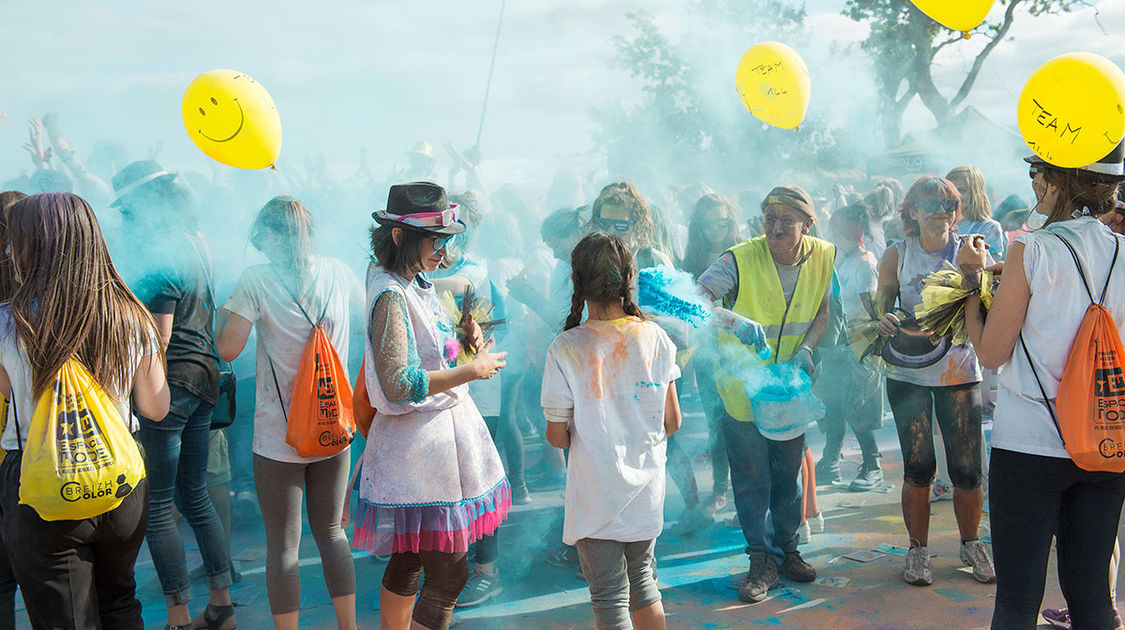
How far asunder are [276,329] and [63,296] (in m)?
0.91

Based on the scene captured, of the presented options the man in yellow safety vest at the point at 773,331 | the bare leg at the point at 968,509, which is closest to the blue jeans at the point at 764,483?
the man in yellow safety vest at the point at 773,331

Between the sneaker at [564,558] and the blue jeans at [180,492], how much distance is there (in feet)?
5.04

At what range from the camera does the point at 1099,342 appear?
242 centimetres

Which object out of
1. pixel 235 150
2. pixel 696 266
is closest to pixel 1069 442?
pixel 696 266

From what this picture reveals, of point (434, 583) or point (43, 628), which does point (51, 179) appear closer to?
point (43, 628)

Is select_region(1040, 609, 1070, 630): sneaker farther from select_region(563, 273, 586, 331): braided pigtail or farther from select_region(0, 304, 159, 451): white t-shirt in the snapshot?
select_region(0, 304, 159, 451): white t-shirt

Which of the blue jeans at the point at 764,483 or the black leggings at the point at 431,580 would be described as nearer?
the black leggings at the point at 431,580

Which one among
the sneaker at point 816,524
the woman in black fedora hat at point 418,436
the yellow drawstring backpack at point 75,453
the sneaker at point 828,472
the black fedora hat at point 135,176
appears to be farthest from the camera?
the sneaker at point 828,472

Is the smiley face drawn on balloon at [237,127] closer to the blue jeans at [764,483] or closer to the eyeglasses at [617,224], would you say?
the eyeglasses at [617,224]

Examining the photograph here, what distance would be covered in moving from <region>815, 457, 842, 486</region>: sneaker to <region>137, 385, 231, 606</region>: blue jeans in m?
3.75

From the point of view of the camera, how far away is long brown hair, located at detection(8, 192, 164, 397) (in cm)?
228

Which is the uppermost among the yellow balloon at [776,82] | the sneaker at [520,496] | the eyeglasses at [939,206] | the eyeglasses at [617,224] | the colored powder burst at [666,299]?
the yellow balloon at [776,82]

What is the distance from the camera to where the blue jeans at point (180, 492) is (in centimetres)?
338

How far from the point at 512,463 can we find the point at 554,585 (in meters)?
1.27
